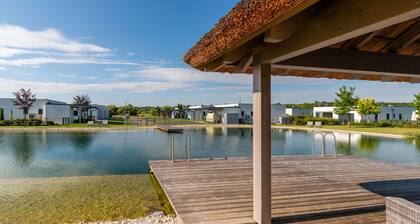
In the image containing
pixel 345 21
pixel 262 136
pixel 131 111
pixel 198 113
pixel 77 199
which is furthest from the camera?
pixel 131 111

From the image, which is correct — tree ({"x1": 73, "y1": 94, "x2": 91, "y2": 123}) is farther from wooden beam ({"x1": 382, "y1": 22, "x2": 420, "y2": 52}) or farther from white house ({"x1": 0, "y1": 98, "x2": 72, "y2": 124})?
wooden beam ({"x1": 382, "y1": 22, "x2": 420, "y2": 52})

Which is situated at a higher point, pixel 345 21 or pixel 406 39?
pixel 406 39

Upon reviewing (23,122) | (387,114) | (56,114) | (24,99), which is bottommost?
(23,122)

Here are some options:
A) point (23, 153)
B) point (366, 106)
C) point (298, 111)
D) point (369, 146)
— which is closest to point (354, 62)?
point (369, 146)

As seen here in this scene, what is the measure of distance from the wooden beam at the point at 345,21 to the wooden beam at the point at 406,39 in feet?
4.29

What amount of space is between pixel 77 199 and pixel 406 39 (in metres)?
5.13

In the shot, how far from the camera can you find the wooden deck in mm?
2861

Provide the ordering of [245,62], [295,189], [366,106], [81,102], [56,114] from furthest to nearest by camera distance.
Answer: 1. [81,102]
2. [56,114]
3. [366,106]
4. [295,189]
5. [245,62]

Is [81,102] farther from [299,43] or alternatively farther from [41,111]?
[299,43]

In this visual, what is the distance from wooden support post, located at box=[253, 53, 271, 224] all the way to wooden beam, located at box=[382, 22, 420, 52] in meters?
1.37

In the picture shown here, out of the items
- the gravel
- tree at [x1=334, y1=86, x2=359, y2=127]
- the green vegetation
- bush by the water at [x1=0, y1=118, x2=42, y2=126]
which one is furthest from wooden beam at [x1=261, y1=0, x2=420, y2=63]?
the green vegetation

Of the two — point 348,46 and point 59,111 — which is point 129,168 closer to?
point 348,46

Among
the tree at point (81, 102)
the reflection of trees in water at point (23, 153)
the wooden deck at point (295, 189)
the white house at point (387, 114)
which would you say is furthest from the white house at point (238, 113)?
the wooden deck at point (295, 189)

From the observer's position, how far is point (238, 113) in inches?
1158
